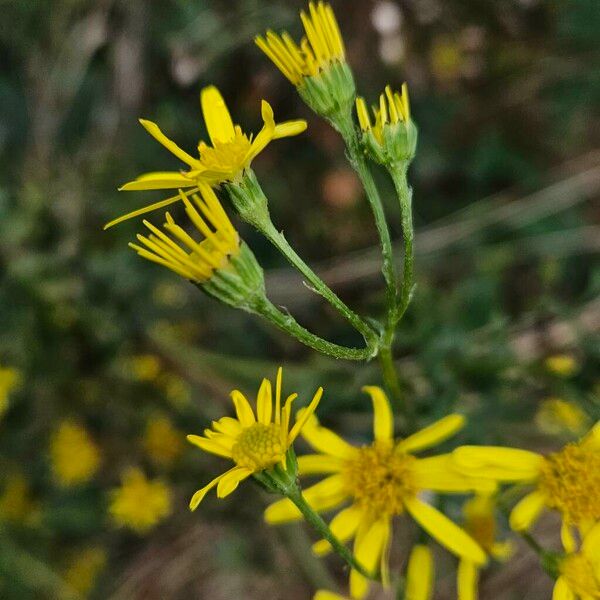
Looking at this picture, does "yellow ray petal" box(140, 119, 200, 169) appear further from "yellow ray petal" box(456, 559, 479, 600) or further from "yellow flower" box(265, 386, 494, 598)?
"yellow ray petal" box(456, 559, 479, 600)

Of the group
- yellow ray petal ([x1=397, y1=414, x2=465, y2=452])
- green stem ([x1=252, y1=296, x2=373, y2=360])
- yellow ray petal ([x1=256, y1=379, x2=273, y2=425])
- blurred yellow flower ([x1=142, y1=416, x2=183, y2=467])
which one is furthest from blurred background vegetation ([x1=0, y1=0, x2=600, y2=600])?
green stem ([x1=252, y1=296, x2=373, y2=360])

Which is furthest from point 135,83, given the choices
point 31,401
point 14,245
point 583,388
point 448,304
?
point 583,388

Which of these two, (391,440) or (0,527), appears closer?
(391,440)

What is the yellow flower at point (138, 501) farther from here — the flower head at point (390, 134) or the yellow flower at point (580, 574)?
the flower head at point (390, 134)

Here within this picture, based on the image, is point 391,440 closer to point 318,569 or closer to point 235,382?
point 235,382

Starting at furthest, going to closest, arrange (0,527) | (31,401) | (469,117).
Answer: (469,117) < (31,401) < (0,527)

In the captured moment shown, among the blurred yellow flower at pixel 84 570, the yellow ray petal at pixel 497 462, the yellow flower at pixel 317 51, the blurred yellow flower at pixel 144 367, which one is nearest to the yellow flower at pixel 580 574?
the yellow ray petal at pixel 497 462

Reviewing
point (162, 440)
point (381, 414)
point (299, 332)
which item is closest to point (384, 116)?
point (299, 332)
